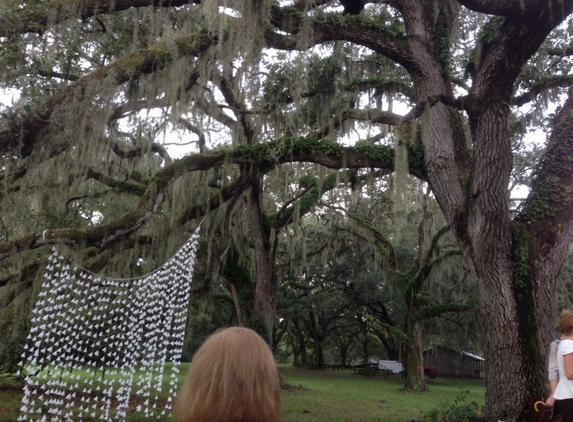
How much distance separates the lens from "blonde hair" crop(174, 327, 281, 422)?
120 centimetres

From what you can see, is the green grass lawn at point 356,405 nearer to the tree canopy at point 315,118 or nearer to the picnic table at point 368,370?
the tree canopy at point 315,118

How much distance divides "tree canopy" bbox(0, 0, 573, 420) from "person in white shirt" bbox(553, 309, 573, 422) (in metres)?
1.56

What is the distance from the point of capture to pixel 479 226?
518 centimetres

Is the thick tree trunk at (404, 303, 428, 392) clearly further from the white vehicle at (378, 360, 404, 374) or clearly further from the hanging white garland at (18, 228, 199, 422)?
the white vehicle at (378, 360, 404, 374)

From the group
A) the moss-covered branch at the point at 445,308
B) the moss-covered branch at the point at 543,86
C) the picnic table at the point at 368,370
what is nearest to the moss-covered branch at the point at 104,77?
the moss-covered branch at the point at 543,86

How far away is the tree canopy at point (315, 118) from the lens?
5.03 m

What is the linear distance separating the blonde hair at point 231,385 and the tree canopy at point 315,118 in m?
4.35

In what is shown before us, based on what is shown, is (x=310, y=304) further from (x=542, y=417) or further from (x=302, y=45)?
(x=542, y=417)

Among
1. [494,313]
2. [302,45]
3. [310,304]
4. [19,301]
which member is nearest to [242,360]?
[494,313]

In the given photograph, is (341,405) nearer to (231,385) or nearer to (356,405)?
(356,405)

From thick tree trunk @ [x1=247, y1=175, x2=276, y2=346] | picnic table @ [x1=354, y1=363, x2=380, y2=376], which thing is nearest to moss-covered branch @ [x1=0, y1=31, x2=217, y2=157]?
thick tree trunk @ [x1=247, y1=175, x2=276, y2=346]

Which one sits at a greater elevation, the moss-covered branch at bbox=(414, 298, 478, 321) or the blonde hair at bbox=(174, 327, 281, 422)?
the moss-covered branch at bbox=(414, 298, 478, 321)

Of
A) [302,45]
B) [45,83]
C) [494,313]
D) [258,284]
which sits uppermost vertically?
[302,45]

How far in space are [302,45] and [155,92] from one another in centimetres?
244
